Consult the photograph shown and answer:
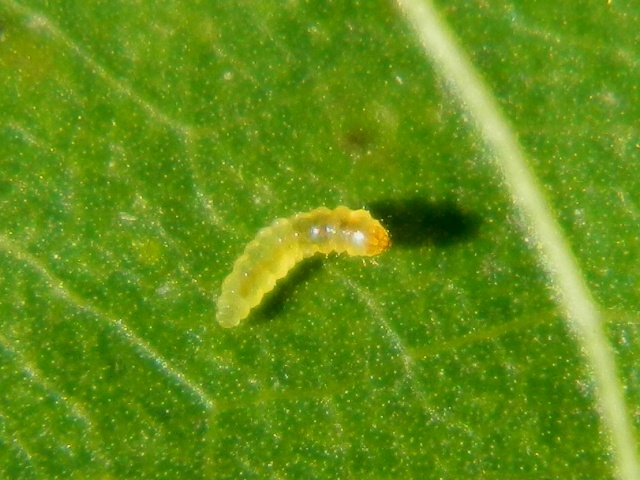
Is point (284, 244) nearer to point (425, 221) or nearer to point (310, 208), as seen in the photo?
point (310, 208)

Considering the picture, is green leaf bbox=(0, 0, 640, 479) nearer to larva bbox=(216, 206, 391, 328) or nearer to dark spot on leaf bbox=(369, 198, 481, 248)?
dark spot on leaf bbox=(369, 198, 481, 248)

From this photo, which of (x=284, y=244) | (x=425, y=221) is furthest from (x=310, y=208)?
(x=425, y=221)

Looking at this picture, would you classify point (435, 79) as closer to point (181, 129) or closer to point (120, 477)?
point (181, 129)

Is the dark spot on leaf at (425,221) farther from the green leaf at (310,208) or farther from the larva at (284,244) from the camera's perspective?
the larva at (284,244)

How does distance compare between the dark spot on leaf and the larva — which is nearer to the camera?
the larva

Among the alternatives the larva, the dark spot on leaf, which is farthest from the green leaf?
the larva
